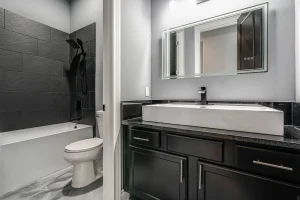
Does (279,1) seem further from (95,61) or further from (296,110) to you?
(95,61)

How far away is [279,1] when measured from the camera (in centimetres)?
117

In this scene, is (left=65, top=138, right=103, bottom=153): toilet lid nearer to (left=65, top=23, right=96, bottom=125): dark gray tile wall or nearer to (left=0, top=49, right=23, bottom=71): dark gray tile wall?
(left=65, top=23, right=96, bottom=125): dark gray tile wall

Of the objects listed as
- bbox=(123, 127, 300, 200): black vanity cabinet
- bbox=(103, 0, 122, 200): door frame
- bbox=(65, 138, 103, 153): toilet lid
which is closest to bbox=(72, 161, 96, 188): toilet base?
bbox=(65, 138, 103, 153): toilet lid

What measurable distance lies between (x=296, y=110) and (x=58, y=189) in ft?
7.50

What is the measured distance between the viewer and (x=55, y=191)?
1590 mm

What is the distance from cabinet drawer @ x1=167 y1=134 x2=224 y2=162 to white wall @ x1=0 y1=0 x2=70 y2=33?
2.76 metres

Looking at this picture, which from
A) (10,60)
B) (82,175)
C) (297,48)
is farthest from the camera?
(10,60)

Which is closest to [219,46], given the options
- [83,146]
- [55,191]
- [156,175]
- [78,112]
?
[156,175]

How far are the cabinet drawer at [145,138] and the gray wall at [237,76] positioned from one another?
23.7 inches

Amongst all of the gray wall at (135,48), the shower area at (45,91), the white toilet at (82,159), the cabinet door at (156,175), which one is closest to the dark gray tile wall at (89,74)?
the shower area at (45,91)

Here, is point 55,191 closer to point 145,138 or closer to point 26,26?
point 145,138

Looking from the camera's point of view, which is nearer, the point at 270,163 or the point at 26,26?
the point at 270,163

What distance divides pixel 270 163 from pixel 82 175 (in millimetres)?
1753

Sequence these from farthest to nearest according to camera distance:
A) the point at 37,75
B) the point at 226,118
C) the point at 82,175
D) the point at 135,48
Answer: the point at 37,75 → the point at 82,175 → the point at 135,48 → the point at 226,118
